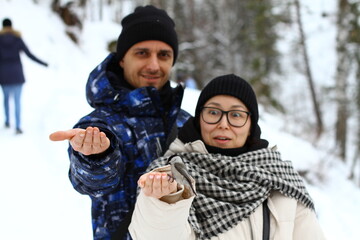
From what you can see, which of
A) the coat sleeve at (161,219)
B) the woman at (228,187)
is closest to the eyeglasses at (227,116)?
the woman at (228,187)

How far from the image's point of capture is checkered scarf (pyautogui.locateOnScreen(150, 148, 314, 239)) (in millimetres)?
1599

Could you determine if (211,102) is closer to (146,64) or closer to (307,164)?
(146,64)

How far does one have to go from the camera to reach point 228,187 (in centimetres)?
168

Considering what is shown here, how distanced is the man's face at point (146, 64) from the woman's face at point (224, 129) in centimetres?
38

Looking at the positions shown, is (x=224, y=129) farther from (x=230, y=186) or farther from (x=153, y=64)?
(x=153, y=64)

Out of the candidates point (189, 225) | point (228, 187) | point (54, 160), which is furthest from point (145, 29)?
point (54, 160)

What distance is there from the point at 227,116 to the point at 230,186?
392 millimetres

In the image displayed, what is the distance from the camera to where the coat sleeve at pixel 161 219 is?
133 centimetres

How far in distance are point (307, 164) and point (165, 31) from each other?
6327mm

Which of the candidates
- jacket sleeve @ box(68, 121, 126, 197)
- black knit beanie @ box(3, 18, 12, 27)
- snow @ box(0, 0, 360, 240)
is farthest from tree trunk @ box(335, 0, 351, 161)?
jacket sleeve @ box(68, 121, 126, 197)

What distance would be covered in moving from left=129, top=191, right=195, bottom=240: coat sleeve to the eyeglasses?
639 millimetres

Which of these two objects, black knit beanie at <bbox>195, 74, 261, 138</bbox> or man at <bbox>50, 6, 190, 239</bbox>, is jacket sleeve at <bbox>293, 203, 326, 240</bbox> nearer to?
black knit beanie at <bbox>195, 74, 261, 138</bbox>

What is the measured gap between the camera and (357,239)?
5.67m

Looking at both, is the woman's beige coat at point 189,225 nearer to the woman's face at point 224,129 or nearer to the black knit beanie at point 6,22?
the woman's face at point 224,129
